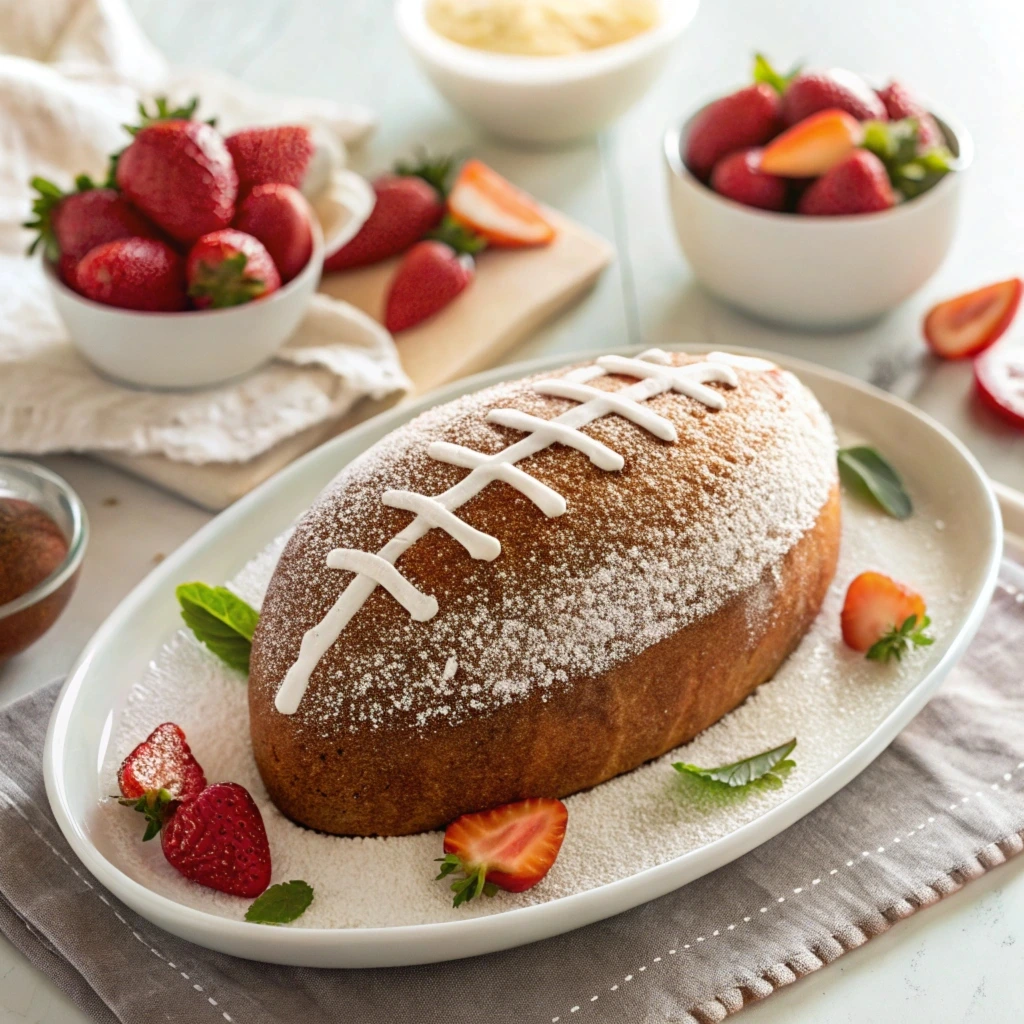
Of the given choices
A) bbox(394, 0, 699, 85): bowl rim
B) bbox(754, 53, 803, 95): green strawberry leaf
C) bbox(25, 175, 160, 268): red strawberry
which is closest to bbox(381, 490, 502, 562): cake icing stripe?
bbox(25, 175, 160, 268): red strawberry

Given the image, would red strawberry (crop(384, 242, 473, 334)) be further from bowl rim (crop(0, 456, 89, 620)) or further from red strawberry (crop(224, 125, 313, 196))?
bowl rim (crop(0, 456, 89, 620))

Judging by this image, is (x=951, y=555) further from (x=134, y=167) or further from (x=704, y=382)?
(x=134, y=167)

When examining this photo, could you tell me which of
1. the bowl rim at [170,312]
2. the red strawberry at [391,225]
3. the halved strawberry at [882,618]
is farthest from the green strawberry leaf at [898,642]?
the red strawberry at [391,225]

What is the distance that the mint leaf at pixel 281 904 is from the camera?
1030 millimetres

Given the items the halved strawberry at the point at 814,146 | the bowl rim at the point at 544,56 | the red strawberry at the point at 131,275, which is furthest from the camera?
the bowl rim at the point at 544,56

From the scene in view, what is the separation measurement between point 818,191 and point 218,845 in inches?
46.7

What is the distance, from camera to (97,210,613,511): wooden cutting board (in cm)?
164

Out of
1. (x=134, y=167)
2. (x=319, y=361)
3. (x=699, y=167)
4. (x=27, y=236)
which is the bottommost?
(x=27, y=236)

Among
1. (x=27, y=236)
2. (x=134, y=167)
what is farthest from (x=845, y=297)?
(x=27, y=236)

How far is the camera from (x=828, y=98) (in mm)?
1743

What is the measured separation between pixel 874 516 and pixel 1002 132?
4.31 feet

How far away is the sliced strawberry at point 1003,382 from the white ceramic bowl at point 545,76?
0.82 meters

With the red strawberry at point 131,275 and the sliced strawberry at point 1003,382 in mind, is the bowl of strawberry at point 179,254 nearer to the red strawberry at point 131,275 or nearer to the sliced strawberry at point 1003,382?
the red strawberry at point 131,275

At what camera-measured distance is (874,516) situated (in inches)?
58.2
